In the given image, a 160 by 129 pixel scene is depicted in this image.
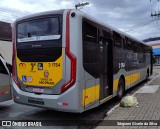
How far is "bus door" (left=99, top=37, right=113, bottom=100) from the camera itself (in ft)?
28.9

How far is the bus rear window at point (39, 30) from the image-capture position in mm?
7319

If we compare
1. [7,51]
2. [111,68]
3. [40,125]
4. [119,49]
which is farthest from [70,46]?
[7,51]

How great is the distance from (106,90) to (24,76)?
303cm

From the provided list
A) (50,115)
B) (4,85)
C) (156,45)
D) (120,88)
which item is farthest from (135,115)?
(156,45)

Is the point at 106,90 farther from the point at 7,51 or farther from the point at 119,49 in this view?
the point at 7,51

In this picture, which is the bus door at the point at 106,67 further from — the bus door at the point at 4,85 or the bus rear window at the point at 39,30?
the bus door at the point at 4,85

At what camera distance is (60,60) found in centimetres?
716

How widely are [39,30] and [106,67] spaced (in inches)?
114

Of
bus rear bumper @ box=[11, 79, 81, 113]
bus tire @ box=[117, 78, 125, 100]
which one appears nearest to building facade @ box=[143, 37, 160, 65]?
bus tire @ box=[117, 78, 125, 100]

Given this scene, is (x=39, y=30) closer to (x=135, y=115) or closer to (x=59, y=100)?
(x=59, y=100)

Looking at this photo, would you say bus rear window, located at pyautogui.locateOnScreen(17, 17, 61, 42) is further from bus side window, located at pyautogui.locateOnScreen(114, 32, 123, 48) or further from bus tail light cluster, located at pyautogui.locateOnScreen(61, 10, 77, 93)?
bus side window, located at pyautogui.locateOnScreen(114, 32, 123, 48)

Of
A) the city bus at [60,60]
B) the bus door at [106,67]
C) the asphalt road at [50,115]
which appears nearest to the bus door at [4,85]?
the asphalt road at [50,115]

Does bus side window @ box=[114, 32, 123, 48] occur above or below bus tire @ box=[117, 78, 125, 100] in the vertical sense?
above

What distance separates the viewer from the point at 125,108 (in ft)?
29.2
